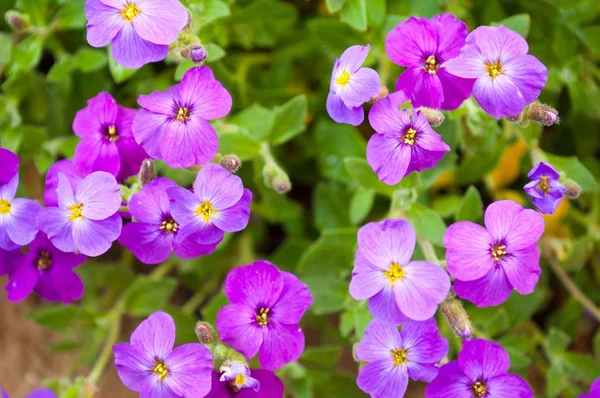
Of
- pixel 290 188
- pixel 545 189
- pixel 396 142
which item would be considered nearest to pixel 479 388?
pixel 545 189

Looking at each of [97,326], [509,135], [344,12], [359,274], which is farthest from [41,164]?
[509,135]

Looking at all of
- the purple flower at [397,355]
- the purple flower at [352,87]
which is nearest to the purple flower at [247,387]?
the purple flower at [397,355]

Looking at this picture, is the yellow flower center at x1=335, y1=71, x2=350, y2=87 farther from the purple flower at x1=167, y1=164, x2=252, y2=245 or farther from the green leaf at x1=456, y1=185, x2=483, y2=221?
the green leaf at x1=456, y1=185, x2=483, y2=221

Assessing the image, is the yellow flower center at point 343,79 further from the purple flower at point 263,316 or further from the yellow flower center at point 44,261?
the yellow flower center at point 44,261

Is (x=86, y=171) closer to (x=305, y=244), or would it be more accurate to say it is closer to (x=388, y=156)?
(x=388, y=156)

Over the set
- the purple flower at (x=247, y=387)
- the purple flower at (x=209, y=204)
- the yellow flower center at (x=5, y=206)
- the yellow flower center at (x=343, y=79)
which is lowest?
the purple flower at (x=247, y=387)

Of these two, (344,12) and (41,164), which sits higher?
(344,12)
